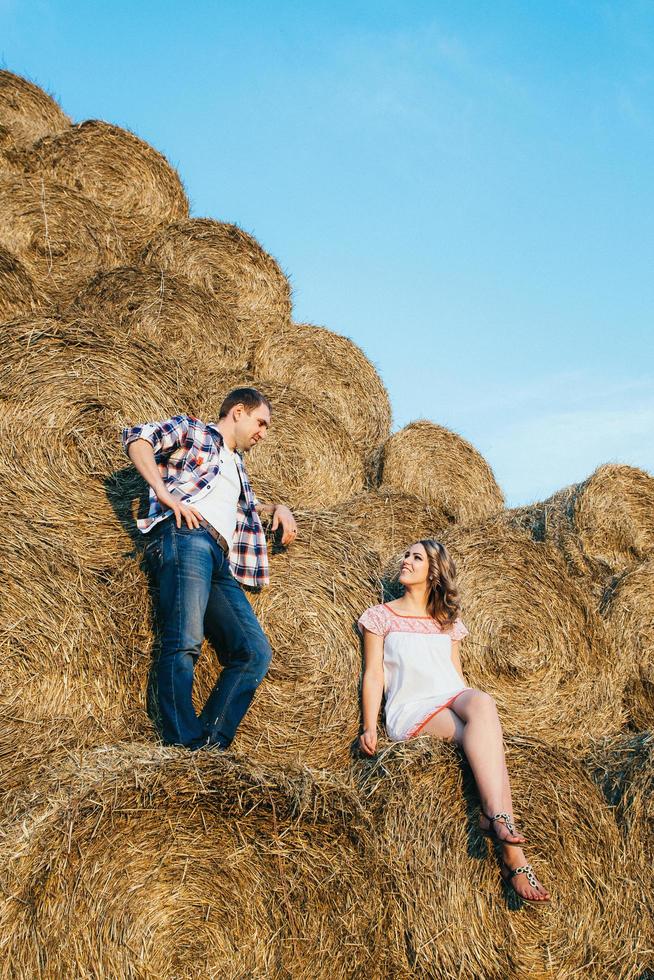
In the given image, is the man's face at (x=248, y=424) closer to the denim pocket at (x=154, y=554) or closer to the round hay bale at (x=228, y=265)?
the denim pocket at (x=154, y=554)

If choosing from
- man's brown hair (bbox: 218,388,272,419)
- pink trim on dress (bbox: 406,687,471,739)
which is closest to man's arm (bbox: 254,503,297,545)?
man's brown hair (bbox: 218,388,272,419)

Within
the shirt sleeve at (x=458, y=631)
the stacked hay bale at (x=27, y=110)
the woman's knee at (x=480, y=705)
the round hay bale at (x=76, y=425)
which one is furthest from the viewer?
the stacked hay bale at (x=27, y=110)

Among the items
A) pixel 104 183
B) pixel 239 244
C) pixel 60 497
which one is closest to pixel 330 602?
pixel 60 497

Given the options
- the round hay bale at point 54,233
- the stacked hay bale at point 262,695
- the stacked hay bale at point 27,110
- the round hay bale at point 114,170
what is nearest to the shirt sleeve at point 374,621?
the stacked hay bale at point 262,695

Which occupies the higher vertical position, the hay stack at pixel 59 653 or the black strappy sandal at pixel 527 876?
the hay stack at pixel 59 653

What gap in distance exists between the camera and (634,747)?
3934 mm

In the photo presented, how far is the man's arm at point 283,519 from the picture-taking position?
13.4 ft

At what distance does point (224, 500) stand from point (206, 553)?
0.34 m

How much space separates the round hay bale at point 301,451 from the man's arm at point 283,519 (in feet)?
5.60

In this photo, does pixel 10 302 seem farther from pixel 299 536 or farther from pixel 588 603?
pixel 588 603

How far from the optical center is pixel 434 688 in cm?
375

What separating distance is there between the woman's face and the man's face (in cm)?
92

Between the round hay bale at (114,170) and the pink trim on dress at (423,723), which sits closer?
the pink trim on dress at (423,723)

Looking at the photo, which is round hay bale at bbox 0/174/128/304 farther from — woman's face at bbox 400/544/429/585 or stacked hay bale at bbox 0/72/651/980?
woman's face at bbox 400/544/429/585
